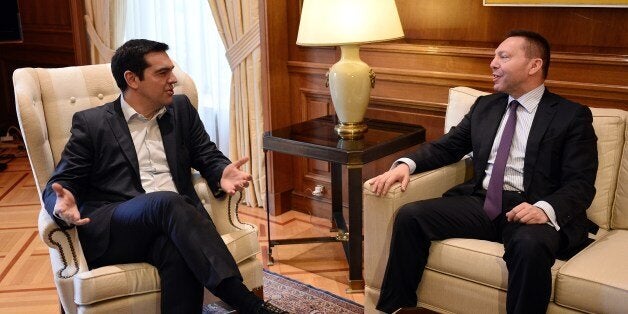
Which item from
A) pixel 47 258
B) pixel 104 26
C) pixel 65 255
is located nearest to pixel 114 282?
pixel 65 255

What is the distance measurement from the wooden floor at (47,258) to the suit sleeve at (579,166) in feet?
3.07

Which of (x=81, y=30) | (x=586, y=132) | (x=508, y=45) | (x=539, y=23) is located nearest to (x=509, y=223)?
(x=586, y=132)

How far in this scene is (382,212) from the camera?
2357mm

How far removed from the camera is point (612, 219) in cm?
239

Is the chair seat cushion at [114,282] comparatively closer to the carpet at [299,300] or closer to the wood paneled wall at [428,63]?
the carpet at [299,300]

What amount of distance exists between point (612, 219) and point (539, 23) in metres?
0.80

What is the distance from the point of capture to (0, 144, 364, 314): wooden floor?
285 cm

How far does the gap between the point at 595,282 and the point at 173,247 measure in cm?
→ 126

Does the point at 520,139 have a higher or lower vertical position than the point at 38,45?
lower

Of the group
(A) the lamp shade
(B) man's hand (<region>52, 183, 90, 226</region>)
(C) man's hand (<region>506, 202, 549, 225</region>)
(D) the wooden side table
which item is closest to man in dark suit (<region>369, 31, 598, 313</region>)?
(C) man's hand (<region>506, 202, 549, 225</region>)

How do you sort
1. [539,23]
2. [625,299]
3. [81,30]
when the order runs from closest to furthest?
[625,299] → [539,23] → [81,30]

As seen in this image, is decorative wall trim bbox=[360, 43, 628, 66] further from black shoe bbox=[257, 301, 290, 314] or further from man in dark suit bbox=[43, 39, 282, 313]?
black shoe bbox=[257, 301, 290, 314]

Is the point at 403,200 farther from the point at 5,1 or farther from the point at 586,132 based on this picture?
the point at 5,1

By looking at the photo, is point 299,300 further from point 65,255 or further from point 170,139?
point 65,255
